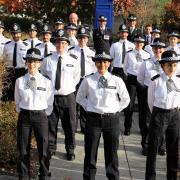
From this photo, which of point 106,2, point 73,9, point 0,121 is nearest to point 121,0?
point 73,9

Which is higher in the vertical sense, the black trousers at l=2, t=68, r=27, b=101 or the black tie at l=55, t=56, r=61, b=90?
the black tie at l=55, t=56, r=61, b=90

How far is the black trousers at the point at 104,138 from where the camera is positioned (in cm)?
638

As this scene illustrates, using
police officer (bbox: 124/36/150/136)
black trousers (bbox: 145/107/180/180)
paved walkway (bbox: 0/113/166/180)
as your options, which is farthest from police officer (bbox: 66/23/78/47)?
black trousers (bbox: 145/107/180/180)

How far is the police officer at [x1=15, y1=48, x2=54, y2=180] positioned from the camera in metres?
6.51

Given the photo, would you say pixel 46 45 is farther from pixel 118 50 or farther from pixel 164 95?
pixel 164 95

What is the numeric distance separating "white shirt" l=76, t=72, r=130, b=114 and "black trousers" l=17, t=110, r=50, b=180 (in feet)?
2.41

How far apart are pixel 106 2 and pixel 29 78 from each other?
8.22 metres

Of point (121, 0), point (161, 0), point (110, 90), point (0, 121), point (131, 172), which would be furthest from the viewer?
point (161, 0)

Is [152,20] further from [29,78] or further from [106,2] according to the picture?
[29,78]

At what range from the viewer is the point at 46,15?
2409cm

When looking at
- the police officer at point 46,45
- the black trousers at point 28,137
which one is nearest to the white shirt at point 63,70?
the black trousers at point 28,137

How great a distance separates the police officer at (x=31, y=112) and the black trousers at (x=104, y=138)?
0.66m

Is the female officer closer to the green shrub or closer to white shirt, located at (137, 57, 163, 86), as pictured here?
the green shrub

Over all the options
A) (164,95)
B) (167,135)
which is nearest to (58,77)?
(164,95)
